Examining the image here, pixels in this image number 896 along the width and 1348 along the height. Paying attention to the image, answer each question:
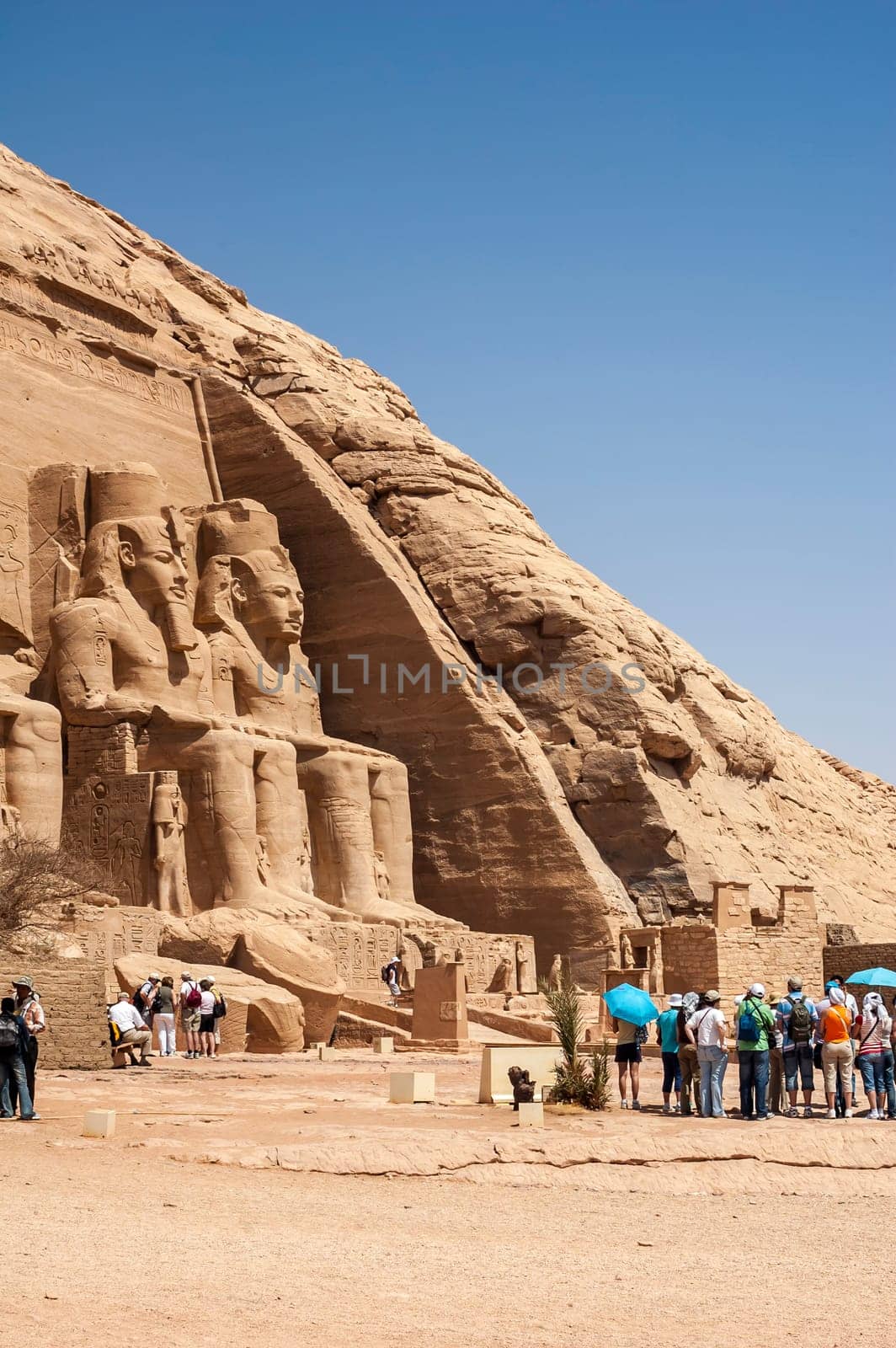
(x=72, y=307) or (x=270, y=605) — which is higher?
(x=72, y=307)

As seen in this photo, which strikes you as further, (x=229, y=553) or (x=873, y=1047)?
(x=229, y=553)

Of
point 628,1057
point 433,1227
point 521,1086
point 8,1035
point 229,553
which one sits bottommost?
point 433,1227

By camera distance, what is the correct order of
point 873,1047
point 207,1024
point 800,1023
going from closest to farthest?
point 873,1047, point 800,1023, point 207,1024

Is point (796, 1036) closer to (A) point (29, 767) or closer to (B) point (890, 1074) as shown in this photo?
(B) point (890, 1074)

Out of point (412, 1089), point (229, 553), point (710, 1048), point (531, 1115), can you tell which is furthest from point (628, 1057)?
point (229, 553)

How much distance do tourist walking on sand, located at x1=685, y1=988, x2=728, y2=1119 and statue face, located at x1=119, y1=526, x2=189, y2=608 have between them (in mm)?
12433

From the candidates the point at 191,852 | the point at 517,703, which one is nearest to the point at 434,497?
the point at 517,703

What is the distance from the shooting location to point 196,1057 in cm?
1371

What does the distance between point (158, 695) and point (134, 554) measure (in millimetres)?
1862

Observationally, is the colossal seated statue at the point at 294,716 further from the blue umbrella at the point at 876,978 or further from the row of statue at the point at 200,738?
the blue umbrella at the point at 876,978

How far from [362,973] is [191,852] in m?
2.58

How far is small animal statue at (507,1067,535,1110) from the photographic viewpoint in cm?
995

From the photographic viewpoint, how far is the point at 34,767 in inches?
752

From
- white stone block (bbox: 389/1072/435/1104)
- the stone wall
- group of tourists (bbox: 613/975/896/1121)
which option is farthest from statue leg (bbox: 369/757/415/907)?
white stone block (bbox: 389/1072/435/1104)
